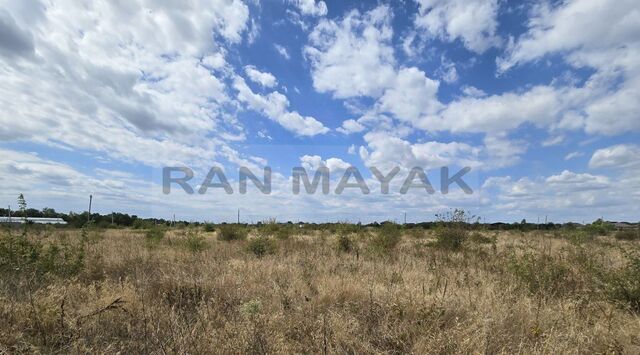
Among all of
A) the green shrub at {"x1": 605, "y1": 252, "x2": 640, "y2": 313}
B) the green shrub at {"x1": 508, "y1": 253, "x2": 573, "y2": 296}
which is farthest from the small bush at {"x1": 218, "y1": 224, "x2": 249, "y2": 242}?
the green shrub at {"x1": 605, "y1": 252, "x2": 640, "y2": 313}

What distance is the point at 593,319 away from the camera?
5109mm

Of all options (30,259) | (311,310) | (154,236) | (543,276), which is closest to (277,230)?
(154,236)

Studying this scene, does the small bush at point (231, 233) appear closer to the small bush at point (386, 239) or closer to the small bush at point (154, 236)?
the small bush at point (154, 236)

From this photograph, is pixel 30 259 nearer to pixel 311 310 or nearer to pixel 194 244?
pixel 311 310

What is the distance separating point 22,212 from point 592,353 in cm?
941

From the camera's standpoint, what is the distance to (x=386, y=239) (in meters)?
15.6

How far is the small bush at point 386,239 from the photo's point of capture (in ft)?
45.1

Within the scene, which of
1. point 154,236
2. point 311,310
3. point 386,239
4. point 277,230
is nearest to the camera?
point 311,310

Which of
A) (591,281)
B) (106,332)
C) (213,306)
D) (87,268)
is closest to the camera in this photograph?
(106,332)

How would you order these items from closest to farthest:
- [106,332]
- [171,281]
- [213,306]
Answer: [106,332]
[213,306]
[171,281]

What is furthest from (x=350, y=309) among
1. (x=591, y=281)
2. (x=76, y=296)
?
(x=591, y=281)

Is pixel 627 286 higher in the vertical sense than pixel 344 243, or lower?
higher

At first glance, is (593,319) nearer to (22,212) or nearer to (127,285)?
(127,285)

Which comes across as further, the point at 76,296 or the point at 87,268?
the point at 87,268
